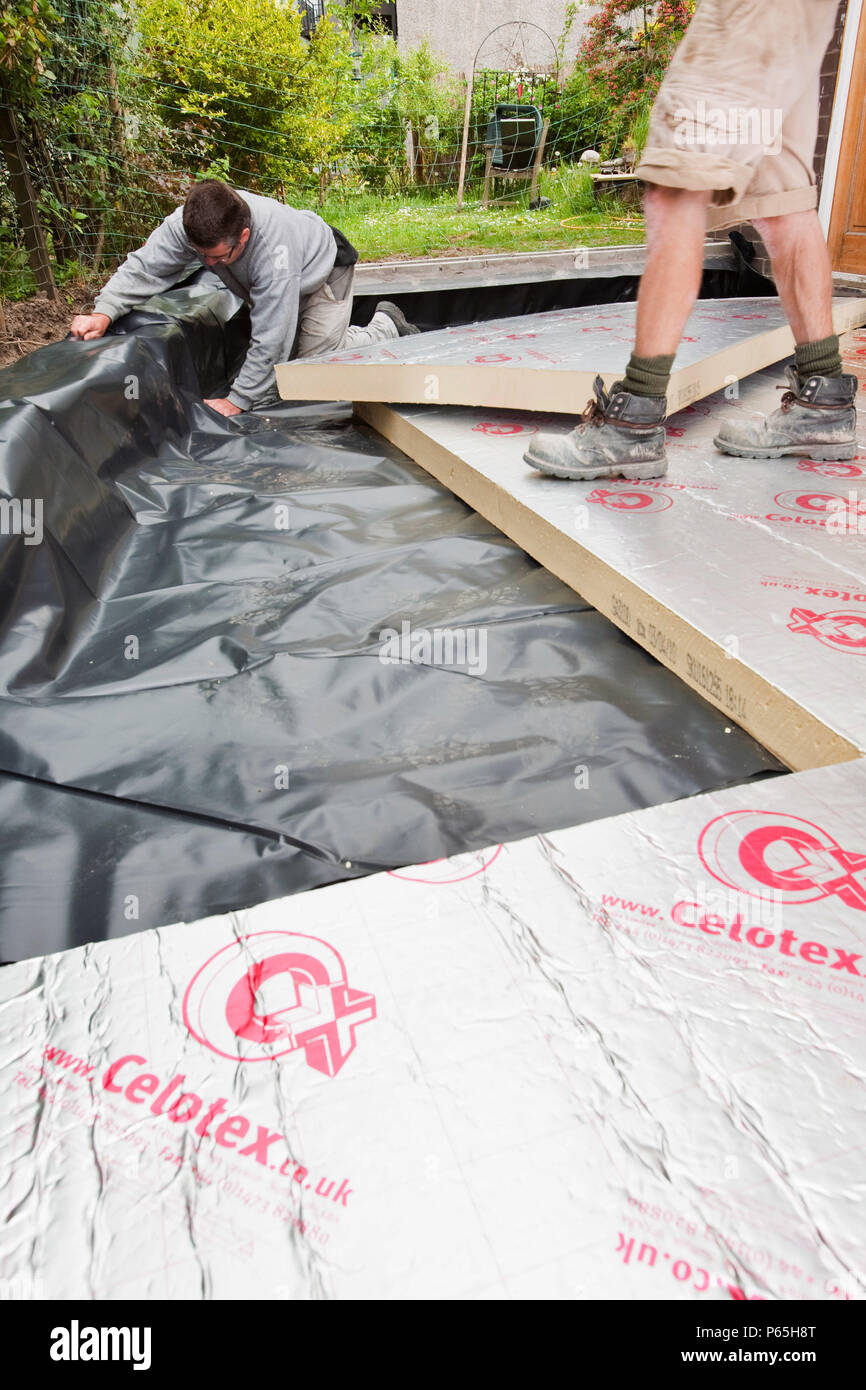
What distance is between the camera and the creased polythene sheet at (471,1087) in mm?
618

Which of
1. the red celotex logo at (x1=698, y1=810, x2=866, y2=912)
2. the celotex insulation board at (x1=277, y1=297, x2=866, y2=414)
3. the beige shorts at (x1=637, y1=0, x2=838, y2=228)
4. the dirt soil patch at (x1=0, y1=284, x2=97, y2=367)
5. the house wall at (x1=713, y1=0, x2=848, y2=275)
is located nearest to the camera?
the red celotex logo at (x1=698, y1=810, x2=866, y2=912)

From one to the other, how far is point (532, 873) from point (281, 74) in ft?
19.4

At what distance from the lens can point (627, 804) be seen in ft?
3.91

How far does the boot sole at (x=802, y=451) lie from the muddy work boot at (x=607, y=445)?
242 millimetres

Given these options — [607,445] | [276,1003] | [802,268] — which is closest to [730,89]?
[802,268]

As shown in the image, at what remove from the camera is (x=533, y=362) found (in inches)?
94.7

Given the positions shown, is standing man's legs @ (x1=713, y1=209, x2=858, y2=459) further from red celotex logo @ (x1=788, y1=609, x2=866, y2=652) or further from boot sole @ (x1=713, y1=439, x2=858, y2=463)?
→ red celotex logo @ (x1=788, y1=609, x2=866, y2=652)

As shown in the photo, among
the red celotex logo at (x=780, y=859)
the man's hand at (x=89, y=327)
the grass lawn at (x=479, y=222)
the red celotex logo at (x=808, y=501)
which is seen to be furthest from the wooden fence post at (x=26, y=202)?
the red celotex logo at (x=780, y=859)

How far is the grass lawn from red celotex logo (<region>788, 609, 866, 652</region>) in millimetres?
4867

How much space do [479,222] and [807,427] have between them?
588 cm

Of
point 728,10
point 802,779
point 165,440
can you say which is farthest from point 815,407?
point 165,440

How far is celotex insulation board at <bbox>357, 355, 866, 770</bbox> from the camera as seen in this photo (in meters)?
1.25

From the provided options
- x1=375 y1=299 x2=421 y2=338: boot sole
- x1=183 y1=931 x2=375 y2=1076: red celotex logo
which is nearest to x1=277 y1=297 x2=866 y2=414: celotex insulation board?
x1=375 y1=299 x2=421 y2=338: boot sole

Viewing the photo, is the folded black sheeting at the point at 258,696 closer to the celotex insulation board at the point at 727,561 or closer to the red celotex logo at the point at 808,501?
the celotex insulation board at the point at 727,561
